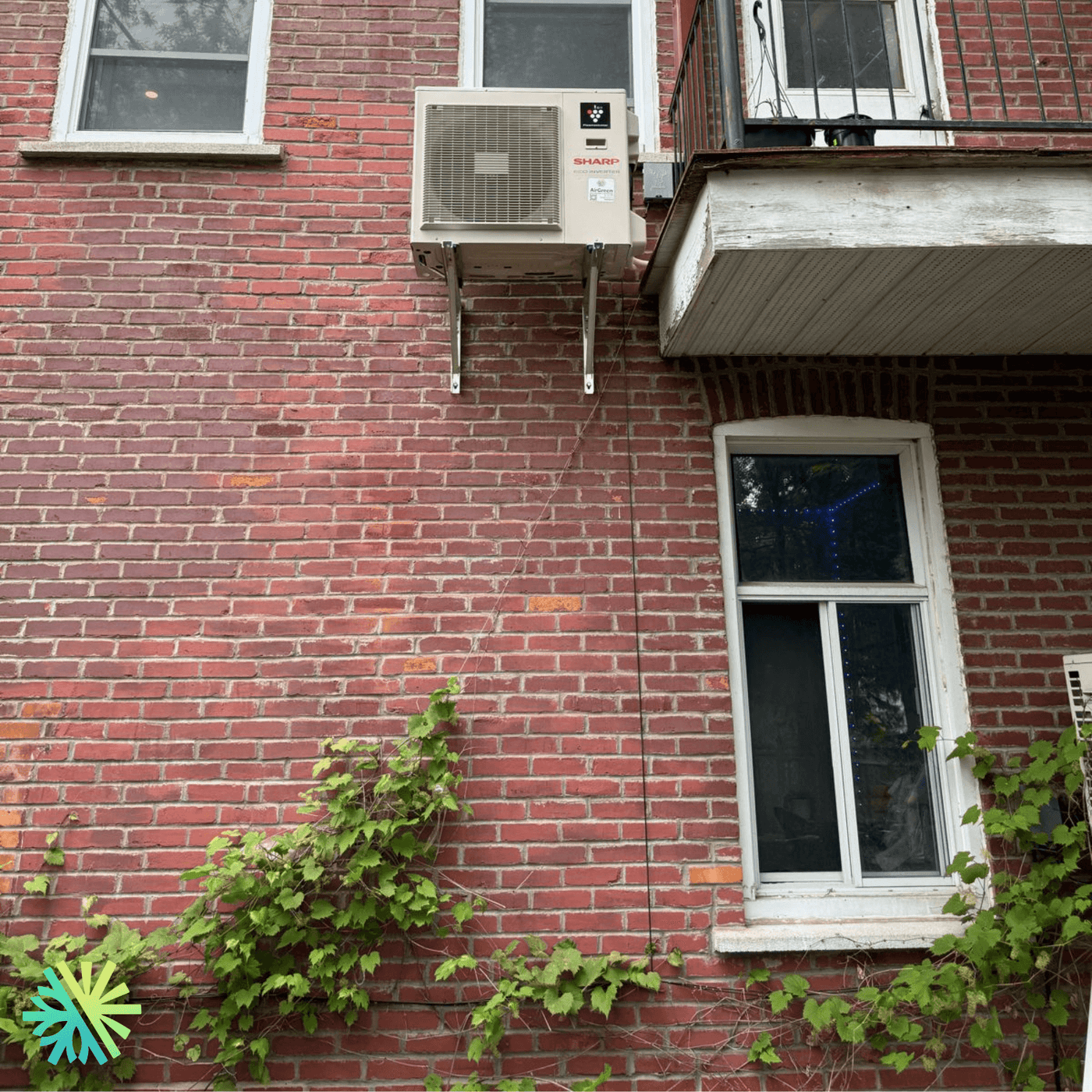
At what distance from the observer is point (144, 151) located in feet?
12.5

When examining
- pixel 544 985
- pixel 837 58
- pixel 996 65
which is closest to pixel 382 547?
pixel 544 985

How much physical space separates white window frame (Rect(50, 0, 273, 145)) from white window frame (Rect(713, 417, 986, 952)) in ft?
8.22

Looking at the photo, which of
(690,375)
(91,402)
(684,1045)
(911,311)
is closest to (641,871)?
(684,1045)

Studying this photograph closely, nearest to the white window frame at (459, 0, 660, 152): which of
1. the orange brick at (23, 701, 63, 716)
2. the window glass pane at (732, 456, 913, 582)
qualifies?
the window glass pane at (732, 456, 913, 582)

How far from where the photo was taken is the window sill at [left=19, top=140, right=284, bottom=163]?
3.81 meters

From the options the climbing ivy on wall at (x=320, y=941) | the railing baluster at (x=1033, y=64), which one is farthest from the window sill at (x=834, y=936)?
the railing baluster at (x=1033, y=64)

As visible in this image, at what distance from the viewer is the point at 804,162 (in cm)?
305

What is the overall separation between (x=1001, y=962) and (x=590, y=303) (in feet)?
8.99

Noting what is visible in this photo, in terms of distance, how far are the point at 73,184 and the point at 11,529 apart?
1.52 metres

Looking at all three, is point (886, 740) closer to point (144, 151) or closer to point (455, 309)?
point (455, 309)

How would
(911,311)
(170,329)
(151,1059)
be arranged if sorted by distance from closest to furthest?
(151,1059)
(911,311)
(170,329)

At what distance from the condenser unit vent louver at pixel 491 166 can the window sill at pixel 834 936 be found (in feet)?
8.63

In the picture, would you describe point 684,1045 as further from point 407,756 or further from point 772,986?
point 407,756

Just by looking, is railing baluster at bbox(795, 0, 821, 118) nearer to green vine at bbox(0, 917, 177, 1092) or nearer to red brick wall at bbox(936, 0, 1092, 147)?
red brick wall at bbox(936, 0, 1092, 147)
